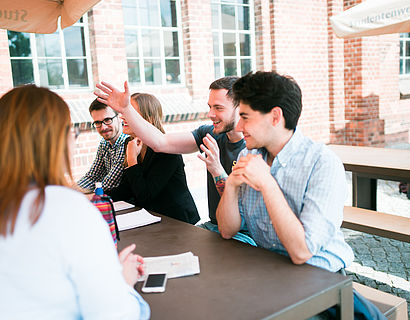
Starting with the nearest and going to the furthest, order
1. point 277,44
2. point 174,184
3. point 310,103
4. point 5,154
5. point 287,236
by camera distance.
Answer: point 5,154, point 287,236, point 174,184, point 277,44, point 310,103

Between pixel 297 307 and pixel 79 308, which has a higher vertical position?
pixel 79 308

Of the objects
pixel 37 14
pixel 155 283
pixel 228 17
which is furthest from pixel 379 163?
pixel 228 17

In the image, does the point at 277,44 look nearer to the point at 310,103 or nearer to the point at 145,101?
the point at 310,103

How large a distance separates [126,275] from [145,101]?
6.71ft

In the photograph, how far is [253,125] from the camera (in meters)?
1.98

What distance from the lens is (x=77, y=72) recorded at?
6.47 metres

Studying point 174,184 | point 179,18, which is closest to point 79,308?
point 174,184

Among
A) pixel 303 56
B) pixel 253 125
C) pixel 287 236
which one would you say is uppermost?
pixel 303 56

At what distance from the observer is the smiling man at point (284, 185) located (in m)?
1.70

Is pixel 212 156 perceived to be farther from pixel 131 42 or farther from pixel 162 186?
pixel 131 42

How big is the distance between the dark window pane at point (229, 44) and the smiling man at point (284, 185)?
6394 mm

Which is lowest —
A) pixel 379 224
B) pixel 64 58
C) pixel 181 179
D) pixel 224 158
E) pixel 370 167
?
pixel 379 224

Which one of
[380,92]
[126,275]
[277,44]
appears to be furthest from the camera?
[380,92]

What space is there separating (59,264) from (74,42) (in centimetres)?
600
